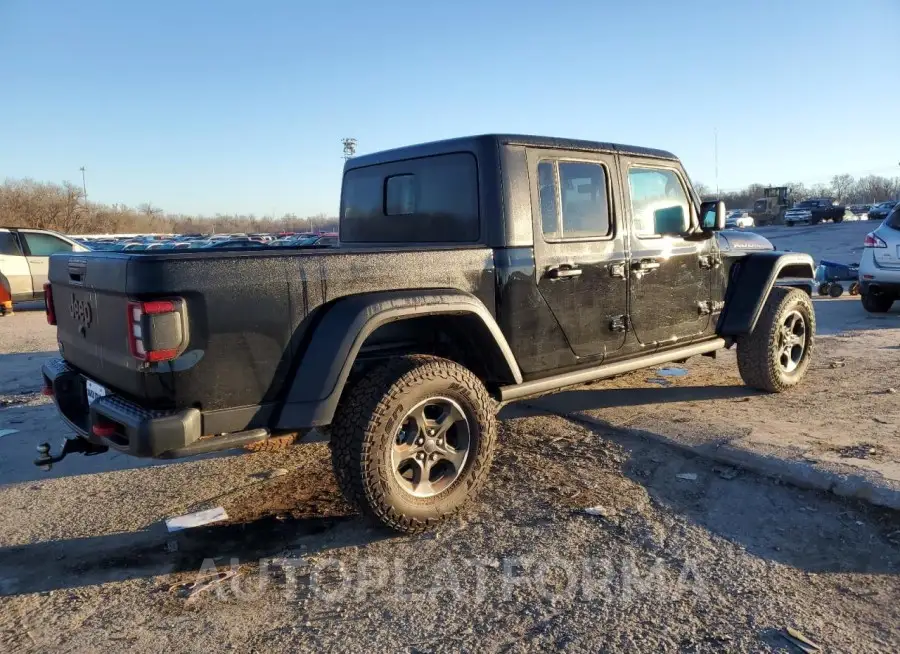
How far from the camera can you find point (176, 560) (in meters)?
3.22

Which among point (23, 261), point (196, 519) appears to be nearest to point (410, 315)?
point (196, 519)

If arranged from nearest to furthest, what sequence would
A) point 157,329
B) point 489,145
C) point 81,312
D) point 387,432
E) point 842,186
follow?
point 157,329 → point 387,432 → point 81,312 → point 489,145 → point 842,186

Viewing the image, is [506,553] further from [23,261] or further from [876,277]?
[23,261]

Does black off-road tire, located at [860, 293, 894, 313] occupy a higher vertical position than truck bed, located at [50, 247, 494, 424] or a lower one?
lower

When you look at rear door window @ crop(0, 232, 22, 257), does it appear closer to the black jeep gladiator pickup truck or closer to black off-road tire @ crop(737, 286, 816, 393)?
the black jeep gladiator pickup truck

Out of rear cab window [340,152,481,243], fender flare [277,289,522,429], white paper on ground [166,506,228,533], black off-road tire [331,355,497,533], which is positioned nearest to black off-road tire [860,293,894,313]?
rear cab window [340,152,481,243]

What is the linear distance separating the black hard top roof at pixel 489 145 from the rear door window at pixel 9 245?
35.5 ft

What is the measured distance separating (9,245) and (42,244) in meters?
0.62

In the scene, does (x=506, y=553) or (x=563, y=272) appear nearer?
(x=506, y=553)

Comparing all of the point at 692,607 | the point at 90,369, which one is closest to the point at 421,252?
the point at 90,369

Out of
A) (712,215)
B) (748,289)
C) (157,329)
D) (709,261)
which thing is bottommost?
(748,289)

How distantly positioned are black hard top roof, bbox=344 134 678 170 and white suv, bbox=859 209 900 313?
6389 mm

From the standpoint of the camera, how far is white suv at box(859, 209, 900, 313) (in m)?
9.62

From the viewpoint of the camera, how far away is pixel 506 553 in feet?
10.4
